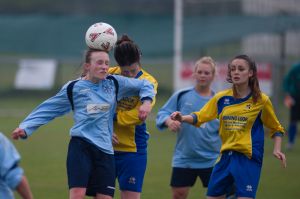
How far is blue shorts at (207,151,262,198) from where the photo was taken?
23.0ft

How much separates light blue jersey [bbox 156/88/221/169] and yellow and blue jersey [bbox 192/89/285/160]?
1.11m

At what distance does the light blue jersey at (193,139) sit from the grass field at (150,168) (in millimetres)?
1661

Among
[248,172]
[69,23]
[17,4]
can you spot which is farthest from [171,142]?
[17,4]

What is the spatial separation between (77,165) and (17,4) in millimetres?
22562

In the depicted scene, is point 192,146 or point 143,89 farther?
point 192,146

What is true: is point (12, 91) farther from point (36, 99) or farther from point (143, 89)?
point (143, 89)

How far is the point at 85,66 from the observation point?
22.5 feet

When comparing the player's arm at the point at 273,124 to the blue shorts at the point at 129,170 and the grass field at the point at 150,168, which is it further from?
the grass field at the point at 150,168

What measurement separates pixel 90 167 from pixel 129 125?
82 centimetres

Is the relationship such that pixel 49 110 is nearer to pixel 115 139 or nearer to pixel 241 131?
pixel 115 139

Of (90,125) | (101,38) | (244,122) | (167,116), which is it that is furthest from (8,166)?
(167,116)

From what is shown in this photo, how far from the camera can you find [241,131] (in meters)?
7.10

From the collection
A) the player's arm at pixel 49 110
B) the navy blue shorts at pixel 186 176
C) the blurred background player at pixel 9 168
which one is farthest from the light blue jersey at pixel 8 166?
the navy blue shorts at pixel 186 176

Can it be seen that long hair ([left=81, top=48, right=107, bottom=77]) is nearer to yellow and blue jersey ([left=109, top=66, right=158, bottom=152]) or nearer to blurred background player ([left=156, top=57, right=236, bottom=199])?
yellow and blue jersey ([left=109, top=66, right=158, bottom=152])
